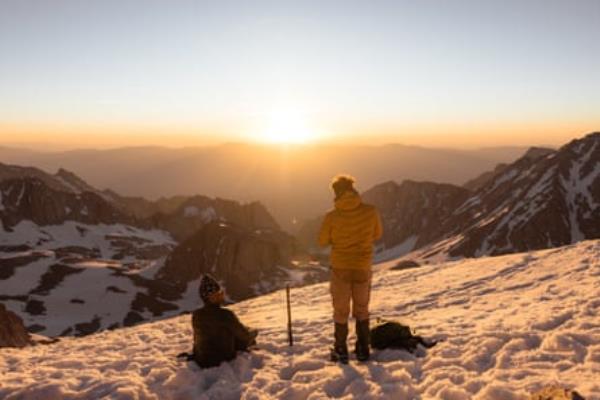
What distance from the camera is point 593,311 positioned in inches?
451

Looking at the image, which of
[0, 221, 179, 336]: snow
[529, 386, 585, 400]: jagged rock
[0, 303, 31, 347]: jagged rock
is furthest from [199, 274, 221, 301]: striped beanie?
[0, 221, 179, 336]: snow

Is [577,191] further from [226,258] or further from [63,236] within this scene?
[63,236]

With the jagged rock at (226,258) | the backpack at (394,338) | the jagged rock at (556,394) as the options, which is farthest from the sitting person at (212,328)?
the jagged rock at (226,258)

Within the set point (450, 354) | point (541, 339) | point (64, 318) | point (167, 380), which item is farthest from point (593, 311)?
point (64, 318)

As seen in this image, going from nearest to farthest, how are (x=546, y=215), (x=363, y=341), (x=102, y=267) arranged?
(x=363, y=341) → (x=102, y=267) → (x=546, y=215)

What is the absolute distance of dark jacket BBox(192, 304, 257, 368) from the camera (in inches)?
380

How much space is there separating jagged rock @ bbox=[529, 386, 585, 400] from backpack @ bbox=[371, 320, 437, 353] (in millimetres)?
3347

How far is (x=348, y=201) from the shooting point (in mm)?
9594

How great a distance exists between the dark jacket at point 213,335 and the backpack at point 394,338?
119 inches

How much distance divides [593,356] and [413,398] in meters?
Result: 3.55

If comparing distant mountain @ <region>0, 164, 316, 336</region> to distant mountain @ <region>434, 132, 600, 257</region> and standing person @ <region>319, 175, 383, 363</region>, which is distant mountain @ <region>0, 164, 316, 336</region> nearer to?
distant mountain @ <region>434, 132, 600, 257</region>

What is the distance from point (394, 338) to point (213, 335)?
372 cm

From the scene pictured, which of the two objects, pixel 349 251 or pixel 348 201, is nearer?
pixel 348 201

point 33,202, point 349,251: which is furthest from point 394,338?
point 33,202
